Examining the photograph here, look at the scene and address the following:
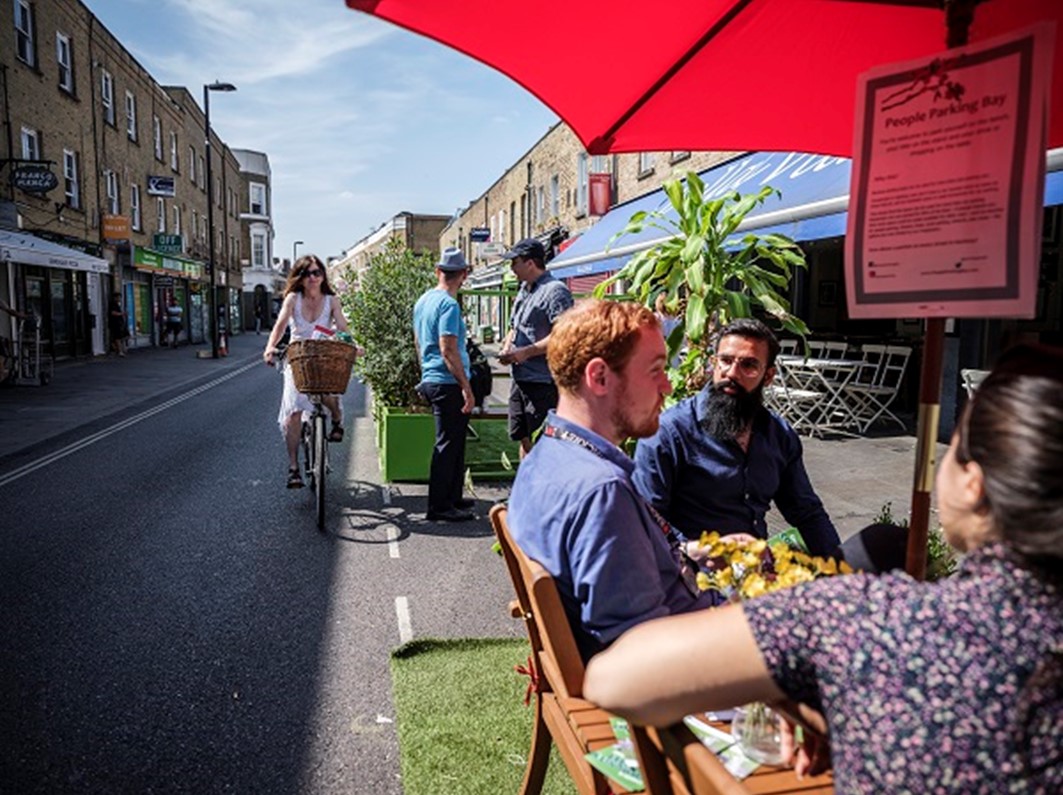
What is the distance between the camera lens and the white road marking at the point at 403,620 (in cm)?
427

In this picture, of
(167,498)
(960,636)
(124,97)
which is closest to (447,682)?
(960,636)

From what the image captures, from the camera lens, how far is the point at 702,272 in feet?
13.8

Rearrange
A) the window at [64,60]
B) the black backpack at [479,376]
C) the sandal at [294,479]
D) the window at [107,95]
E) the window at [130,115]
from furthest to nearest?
1. the window at [130,115]
2. the window at [107,95]
3. the window at [64,60]
4. the black backpack at [479,376]
5. the sandal at [294,479]

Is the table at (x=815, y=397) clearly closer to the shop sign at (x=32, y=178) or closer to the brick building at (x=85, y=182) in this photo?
the brick building at (x=85, y=182)

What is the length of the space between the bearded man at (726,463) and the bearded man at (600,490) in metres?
0.73

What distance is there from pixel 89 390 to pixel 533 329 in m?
12.5

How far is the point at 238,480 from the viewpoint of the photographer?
7941mm

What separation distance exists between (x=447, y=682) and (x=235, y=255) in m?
54.9

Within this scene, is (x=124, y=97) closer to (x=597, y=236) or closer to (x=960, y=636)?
(x=597, y=236)

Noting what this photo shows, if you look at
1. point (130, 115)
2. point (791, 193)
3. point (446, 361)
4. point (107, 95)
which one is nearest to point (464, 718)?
point (446, 361)

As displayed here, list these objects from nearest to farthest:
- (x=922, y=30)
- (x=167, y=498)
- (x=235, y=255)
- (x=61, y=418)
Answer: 1. (x=922, y=30)
2. (x=167, y=498)
3. (x=61, y=418)
4. (x=235, y=255)

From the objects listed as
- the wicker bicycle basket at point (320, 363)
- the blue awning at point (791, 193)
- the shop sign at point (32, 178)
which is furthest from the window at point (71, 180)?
the wicker bicycle basket at point (320, 363)

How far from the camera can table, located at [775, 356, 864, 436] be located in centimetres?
1014

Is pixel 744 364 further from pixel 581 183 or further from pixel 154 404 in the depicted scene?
pixel 581 183
